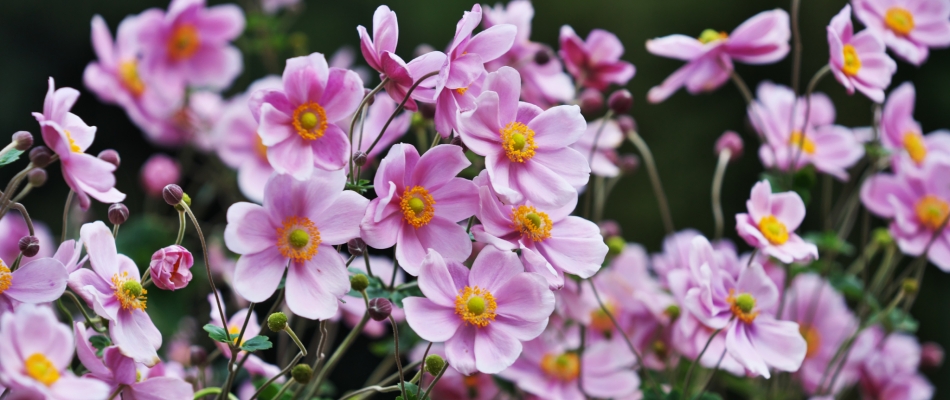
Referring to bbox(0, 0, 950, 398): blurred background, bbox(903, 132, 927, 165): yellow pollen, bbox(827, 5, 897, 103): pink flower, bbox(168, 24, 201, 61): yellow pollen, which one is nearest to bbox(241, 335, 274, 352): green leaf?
bbox(827, 5, 897, 103): pink flower

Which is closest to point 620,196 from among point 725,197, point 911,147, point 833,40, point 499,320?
point 725,197

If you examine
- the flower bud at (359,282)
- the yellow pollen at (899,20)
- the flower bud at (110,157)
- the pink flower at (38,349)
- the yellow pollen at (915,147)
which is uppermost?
the pink flower at (38,349)

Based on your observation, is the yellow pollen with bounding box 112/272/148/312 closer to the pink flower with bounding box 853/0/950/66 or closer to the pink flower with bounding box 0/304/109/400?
the pink flower with bounding box 0/304/109/400

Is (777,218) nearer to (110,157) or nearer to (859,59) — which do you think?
(859,59)

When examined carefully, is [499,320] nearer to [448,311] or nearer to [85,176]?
[448,311]

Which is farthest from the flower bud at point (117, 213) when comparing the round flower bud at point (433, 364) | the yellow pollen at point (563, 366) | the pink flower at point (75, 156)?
the yellow pollen at point (563, 366)

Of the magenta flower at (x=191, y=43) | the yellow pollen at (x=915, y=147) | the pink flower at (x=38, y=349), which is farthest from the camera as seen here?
the magenta flower at (x=191, y=43)

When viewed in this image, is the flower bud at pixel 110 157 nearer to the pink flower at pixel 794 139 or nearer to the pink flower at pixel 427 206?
the pink flower at pixel 427 206
